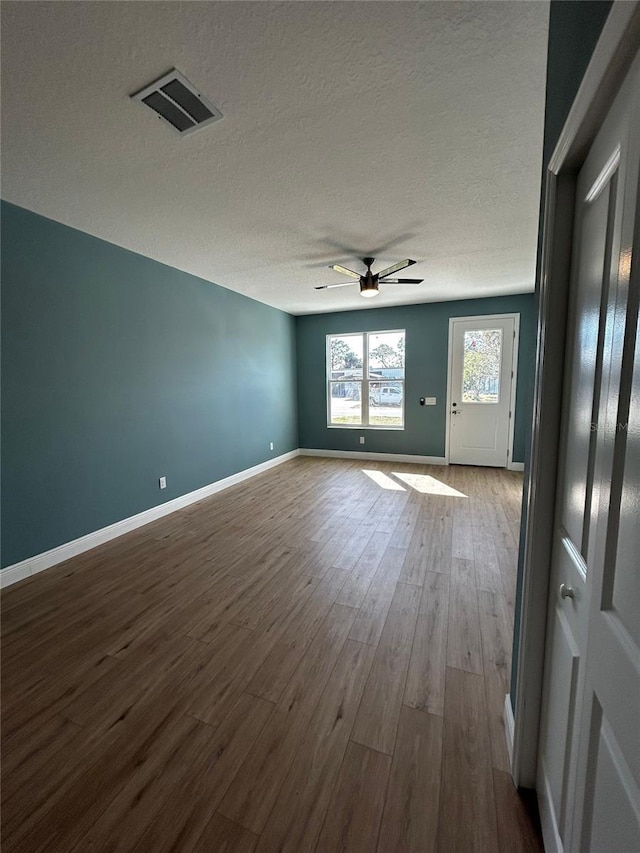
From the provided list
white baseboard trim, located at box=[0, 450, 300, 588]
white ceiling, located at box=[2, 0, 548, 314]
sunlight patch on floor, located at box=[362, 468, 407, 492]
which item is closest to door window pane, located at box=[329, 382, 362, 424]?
sunlight patch on floor, located at box=[362, 468, 407, 492]

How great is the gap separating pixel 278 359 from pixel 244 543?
3.69m

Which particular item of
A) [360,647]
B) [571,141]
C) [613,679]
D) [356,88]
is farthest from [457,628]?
[356,88]

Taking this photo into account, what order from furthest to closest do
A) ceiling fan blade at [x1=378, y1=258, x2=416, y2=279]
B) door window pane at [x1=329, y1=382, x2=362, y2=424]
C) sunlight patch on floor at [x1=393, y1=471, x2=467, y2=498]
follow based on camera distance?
door window pane at [x1=329, y1=382, x2=362, y2=424] < sunlight patch on floor at [x1=393, y1=471, x2=467, y2=498] < ceiling fan blade at [x1=378, y1=258, x2=416, y2=279]

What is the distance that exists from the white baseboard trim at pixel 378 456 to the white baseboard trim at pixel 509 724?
15.2 ft

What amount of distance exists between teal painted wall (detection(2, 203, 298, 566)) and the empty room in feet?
0.09

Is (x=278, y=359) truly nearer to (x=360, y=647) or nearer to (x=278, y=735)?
(x=360, y=647)

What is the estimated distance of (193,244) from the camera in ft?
10.4

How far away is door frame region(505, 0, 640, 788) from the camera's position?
2.77ft

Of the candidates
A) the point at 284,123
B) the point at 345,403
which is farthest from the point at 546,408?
the point at 345,403

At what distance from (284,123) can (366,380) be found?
15.5 ft

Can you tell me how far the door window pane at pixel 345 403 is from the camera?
641 cm

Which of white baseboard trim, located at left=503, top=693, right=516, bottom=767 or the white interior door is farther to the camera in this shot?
the white interior door

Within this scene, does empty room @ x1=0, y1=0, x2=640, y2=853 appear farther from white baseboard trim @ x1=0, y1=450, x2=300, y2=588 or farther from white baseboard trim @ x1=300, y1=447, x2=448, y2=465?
white baseboard trim @ x1=300, y1=447, x2=448, y2=465

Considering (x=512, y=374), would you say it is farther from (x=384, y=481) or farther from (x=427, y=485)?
(x=384, y=481)
